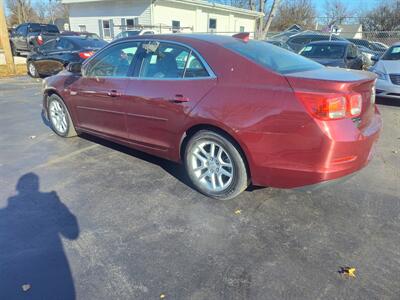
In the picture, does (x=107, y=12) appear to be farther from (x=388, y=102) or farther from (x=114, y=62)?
(x=114, y=62)

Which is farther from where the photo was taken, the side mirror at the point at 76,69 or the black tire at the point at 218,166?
the side mirror at the point at 76,69

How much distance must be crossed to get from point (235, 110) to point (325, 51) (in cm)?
836

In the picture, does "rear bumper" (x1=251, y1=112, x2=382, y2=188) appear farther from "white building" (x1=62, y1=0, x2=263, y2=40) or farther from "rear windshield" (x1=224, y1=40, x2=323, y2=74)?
"white building" (x1=62, y1=0, x2=263, y2=40)

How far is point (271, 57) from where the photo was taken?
3.61 m

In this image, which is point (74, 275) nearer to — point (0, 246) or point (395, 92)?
point (0, 246)

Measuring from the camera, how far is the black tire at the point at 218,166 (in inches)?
133

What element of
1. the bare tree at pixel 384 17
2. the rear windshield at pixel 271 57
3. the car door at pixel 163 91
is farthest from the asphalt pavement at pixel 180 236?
the bare tree at pixel 384 17

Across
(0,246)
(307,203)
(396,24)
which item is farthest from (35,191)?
(396,24)

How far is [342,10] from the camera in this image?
60.2m

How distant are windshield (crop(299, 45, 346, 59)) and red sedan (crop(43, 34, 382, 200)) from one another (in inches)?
271

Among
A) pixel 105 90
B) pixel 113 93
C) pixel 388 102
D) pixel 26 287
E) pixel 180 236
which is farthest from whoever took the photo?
pixel 388 102

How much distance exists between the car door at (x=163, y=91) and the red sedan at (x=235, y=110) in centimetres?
1

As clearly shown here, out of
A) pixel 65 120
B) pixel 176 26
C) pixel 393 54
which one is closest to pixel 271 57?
pixel 65 120

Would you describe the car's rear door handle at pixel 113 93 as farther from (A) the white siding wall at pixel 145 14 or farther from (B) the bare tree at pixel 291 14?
(B) the bare tree at pixel 291 14
